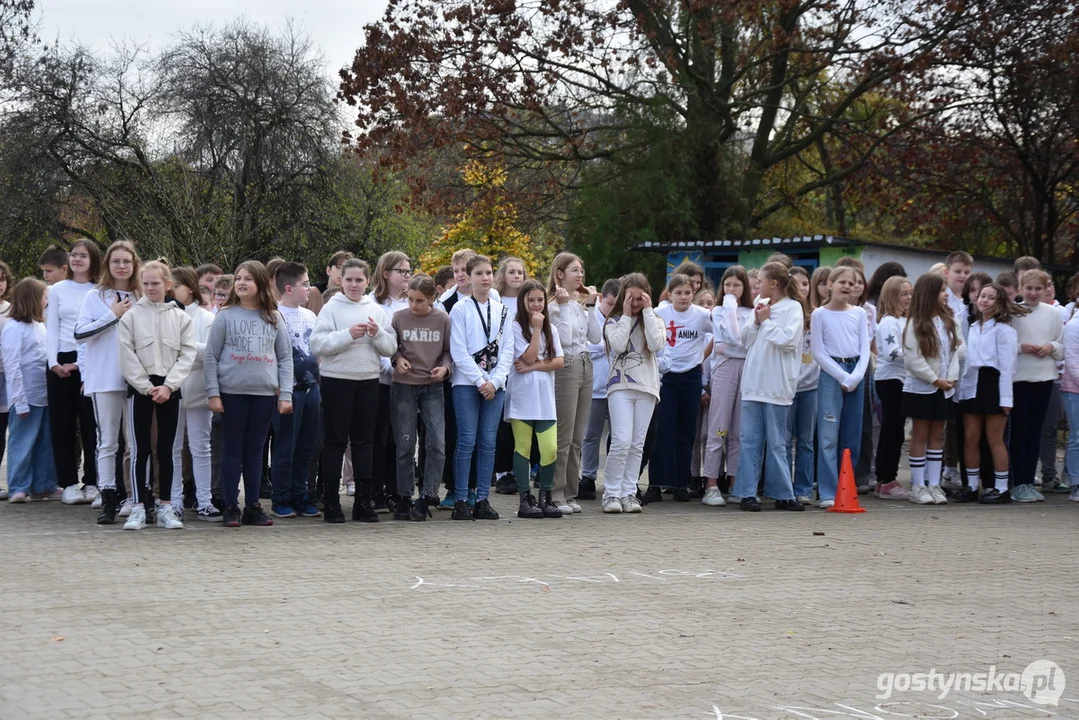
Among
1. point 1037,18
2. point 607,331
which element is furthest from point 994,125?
point 607,331

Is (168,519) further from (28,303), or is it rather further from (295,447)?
(28,303)

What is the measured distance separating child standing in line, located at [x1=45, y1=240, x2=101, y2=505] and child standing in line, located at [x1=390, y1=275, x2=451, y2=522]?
250 cm

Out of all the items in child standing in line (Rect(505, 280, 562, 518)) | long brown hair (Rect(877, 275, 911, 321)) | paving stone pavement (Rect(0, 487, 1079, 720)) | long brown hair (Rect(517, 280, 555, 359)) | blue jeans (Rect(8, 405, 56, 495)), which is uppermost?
long brown hair (Rect(877, 275, 911, 321))

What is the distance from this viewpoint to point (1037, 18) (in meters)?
22.8

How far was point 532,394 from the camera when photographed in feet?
33.8

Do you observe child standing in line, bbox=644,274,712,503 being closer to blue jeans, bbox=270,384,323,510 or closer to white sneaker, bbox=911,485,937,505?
white sneaker, bbox=911,485,937,505

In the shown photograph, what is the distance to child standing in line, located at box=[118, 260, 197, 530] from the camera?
30.6 feet

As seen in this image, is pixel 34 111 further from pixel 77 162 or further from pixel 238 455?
pixel 238 455

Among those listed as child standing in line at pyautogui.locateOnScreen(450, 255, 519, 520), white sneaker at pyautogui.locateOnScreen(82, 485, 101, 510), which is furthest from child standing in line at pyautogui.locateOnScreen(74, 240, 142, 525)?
child standing in line at pyautogui.locateOnScreen(450, 255, 519, 520)

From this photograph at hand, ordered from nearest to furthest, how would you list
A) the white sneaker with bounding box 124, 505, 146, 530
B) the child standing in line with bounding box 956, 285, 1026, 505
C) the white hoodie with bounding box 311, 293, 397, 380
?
the white sneaker with bounding box 124, 505, 146, 530
the white hoodie with bounding box 311, 293, 397, 380
the child standing in line with bounding box 956, 285, 1026, 505

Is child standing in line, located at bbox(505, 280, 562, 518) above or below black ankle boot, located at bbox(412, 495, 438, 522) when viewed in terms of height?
above

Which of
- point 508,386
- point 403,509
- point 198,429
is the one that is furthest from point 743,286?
point 198,429

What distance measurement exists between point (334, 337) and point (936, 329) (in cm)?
568

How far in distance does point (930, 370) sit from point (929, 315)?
51cm
